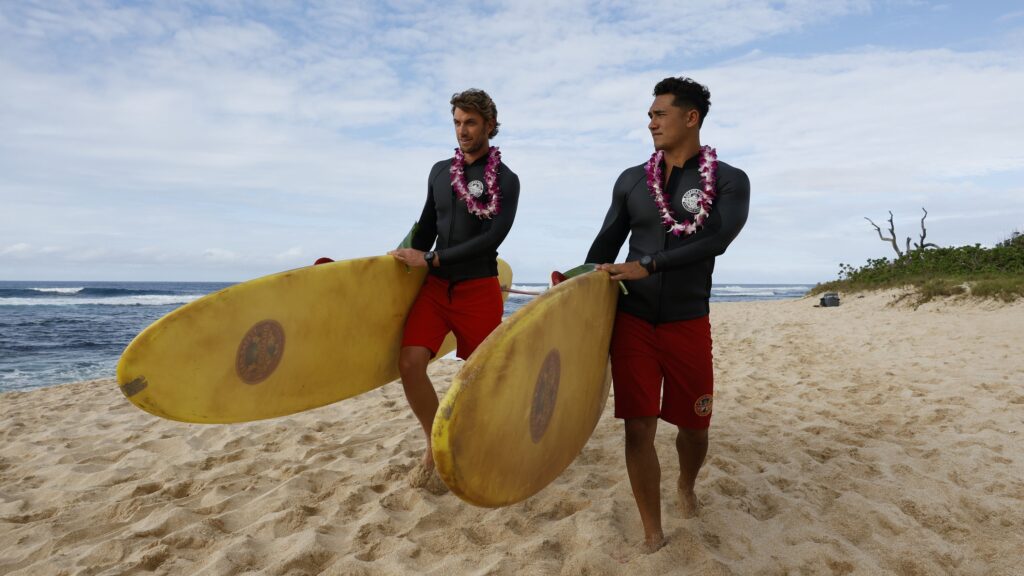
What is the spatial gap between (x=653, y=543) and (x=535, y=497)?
737mm

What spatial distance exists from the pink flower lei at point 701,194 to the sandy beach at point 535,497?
130cm

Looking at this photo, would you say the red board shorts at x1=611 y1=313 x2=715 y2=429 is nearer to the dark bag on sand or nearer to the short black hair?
the short black hair

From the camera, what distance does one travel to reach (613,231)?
9.28 feet

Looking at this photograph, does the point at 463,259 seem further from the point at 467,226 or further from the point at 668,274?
the point at 668,274

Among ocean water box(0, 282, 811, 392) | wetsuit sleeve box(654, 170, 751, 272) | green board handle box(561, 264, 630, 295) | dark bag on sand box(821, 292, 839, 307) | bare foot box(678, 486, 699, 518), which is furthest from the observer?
dark bag on sand box(821, 292, 839, 307)

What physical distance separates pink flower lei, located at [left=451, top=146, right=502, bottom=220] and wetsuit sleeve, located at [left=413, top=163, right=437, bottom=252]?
0.20m

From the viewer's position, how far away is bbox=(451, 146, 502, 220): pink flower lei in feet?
10.6

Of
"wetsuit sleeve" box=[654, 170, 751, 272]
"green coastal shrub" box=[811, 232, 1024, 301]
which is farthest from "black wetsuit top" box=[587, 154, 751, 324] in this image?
"green coastal shrub" box=[811, 232, 1024, 301]

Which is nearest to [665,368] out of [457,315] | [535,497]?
[535,497]

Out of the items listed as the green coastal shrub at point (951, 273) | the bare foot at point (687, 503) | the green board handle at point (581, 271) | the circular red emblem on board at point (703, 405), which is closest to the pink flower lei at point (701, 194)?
the green board handle at point (581, 271)

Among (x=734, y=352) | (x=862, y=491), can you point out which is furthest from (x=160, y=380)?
(x=734, y=352)

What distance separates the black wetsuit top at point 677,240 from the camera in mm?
2531

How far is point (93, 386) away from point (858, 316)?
1233 centimetres

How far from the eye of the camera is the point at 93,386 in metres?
7.34
